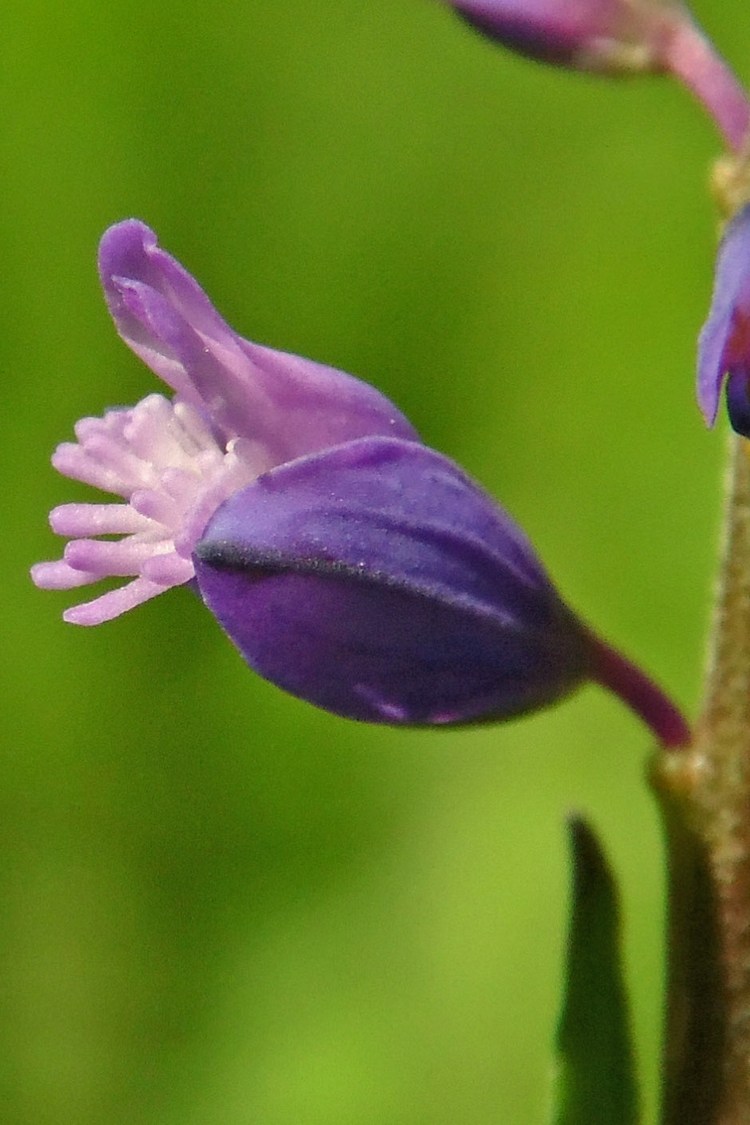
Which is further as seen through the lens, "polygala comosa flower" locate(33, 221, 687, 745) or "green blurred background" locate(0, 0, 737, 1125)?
"green blurred background" locate(0, 0, 737, 1125)

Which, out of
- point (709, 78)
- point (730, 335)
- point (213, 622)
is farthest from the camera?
point (213, 622)

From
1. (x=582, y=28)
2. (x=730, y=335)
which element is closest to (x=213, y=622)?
(x=582, y=28)

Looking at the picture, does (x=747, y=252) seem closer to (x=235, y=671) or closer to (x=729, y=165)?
(x=729, y=165)

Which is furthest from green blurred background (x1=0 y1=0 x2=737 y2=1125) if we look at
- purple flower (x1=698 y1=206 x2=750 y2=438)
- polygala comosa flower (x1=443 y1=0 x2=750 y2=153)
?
purple flower (x1=698 y1=206 x2=750 y2=438)

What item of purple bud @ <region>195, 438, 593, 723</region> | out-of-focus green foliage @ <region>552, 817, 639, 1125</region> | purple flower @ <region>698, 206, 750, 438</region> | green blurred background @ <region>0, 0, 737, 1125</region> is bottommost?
green blurred background @ <region>0, 0, 737, 1125</region>

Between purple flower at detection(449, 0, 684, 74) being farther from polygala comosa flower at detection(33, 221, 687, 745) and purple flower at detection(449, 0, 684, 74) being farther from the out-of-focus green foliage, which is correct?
the out-of-focus green foliage

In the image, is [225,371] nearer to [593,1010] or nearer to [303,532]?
[303,532]
